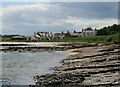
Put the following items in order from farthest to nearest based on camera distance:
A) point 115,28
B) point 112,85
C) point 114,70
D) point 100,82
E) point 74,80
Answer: point 115,28, point 114,70, point 74,80, point 100,82, point 112,85

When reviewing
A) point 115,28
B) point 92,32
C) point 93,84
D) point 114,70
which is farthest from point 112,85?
point 92,32

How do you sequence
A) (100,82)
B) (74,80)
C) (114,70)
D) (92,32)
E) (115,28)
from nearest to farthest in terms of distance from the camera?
1. (100,82)
2. (74,80)
3. (114,70)
4. (115,28)
5. (92,32)

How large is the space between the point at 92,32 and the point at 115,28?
4281cm

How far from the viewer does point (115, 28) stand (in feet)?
503

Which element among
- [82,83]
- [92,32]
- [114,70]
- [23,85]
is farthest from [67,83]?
[92,32]

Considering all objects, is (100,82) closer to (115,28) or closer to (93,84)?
(93,84)

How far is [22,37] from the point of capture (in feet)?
650

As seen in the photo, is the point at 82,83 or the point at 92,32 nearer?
the point at 82,83

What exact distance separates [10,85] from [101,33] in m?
138

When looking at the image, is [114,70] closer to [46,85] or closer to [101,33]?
[46,85]

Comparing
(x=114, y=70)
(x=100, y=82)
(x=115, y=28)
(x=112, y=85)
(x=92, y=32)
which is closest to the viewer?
(x=112, y=85)

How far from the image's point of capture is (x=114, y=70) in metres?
25.6

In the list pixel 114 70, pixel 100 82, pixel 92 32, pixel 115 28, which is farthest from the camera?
pixel 92 32

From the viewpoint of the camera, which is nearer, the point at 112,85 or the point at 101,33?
the point at 112,85
